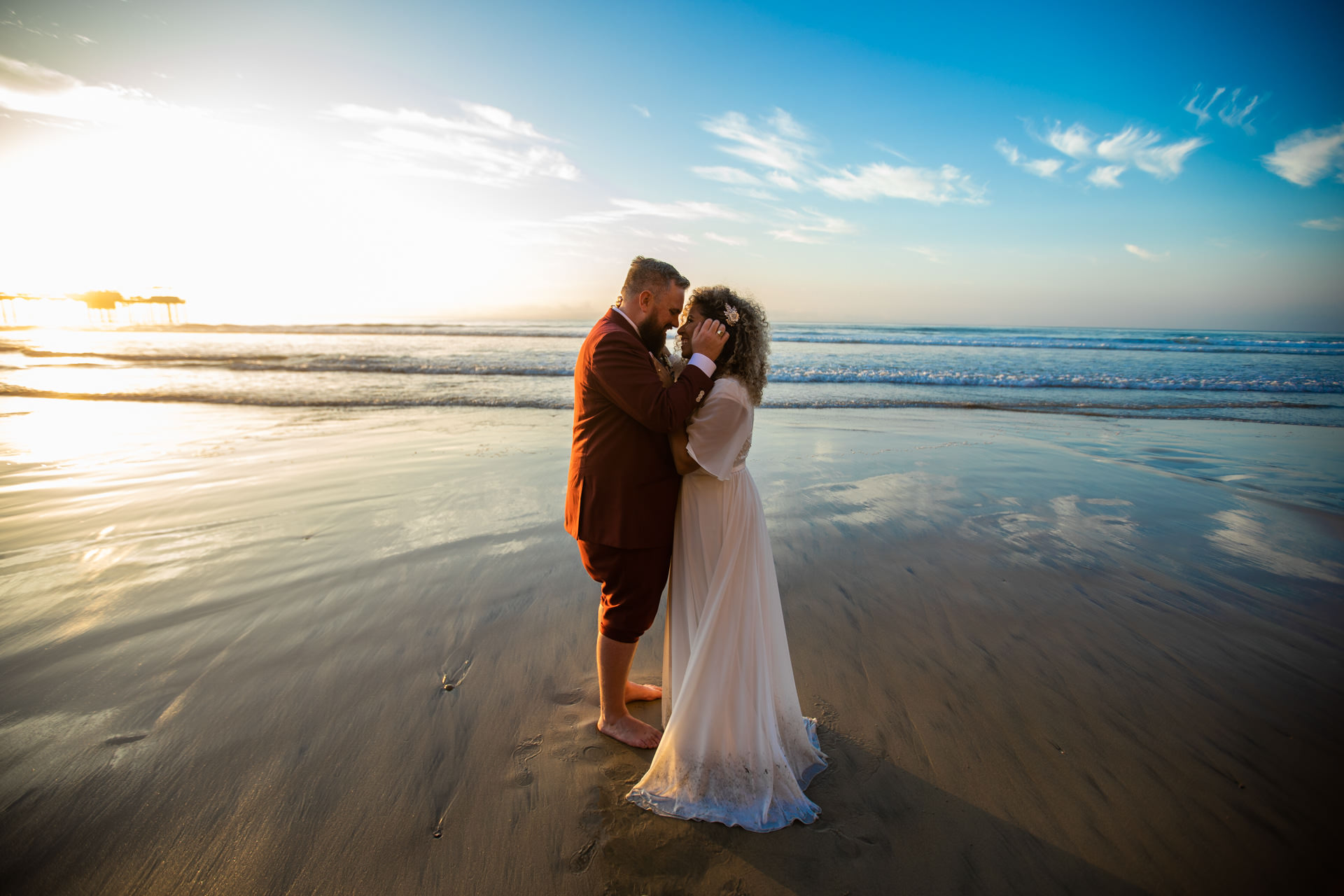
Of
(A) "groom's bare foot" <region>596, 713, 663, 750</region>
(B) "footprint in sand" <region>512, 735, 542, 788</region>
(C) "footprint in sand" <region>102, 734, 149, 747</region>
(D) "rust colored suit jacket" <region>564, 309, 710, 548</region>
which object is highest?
(D) "rust colored suit jacket" <region>564, 309, 710, 548</region>

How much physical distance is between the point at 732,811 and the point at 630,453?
61.4 inches

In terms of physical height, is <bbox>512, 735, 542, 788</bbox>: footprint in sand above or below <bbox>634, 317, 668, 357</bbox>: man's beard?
below

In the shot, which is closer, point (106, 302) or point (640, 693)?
point (640, 693)

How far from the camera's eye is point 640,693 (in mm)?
3168

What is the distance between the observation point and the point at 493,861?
2125 millimetres

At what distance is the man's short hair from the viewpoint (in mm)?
2592

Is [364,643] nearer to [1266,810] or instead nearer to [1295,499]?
[1266,810]

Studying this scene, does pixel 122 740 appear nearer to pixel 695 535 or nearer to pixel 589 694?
pixel 589 694

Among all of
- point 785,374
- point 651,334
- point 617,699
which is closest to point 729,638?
point 617,699

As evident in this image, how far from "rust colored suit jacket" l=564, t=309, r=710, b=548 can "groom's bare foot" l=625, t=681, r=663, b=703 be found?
1.13m

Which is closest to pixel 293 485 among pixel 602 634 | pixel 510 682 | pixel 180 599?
pixel 180 599

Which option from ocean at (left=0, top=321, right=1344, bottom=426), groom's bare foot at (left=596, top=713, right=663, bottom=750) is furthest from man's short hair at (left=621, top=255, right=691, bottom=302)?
ocean at (left=0, top=321, right=1344, bottom=426)

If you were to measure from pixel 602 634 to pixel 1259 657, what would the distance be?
391 cm

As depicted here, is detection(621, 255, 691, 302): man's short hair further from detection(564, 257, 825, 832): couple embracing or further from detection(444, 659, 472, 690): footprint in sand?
detection(444, 659, 472, 690): footprint in sand
